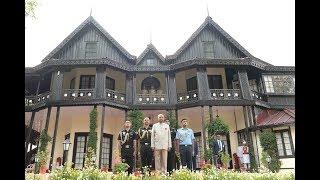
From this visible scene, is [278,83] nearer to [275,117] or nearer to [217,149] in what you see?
[275,117]

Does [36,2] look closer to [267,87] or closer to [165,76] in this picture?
[165,76]

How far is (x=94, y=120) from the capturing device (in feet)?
63.3

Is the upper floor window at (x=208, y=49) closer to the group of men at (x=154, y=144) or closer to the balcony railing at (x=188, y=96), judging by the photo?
the balcony railing at (x=188, y=96)

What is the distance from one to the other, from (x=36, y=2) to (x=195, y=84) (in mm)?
12790

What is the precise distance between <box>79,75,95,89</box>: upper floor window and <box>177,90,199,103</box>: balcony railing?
6210 mm

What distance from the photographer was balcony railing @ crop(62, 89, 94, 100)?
20.2 meters

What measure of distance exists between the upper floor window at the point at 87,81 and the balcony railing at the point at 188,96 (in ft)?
20.4

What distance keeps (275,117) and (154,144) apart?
12.4 meters

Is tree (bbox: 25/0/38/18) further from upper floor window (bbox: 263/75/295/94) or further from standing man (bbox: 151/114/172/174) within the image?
upper floor window (bbox: 263/75/295/94)

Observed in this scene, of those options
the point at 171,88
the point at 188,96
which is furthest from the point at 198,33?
the point at 188,96

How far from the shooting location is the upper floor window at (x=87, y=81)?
71.5 ft

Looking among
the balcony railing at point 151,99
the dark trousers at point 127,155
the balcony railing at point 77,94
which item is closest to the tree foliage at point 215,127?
the balcony railing at point 151,99
